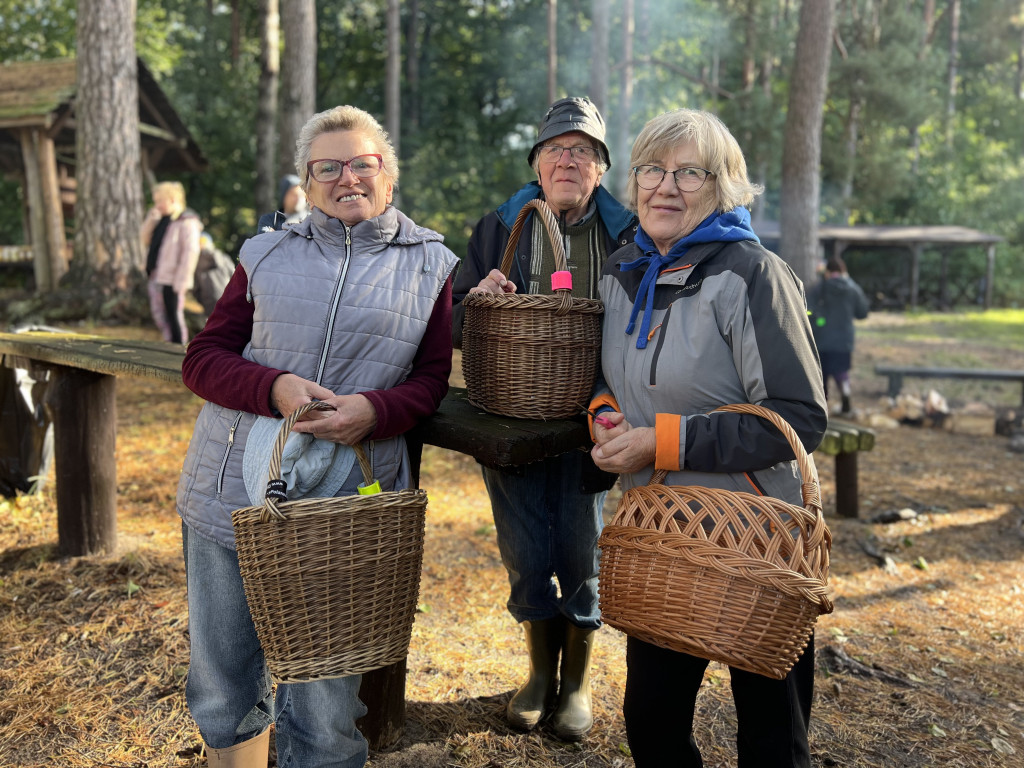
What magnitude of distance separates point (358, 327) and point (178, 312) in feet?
21.6

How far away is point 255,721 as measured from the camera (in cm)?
211

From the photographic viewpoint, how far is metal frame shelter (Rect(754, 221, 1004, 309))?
25.5m

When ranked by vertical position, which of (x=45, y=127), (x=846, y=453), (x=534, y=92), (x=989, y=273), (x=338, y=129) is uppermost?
(x=534, y=92)

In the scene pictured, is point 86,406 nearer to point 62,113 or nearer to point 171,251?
point 171,251

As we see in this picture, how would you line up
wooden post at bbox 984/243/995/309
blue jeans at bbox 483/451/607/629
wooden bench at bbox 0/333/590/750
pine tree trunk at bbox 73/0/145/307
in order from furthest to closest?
wooden post at bbox 984/243/995/309 → pine tree trunk at bbox 73/0/145/307 → wooden bench at bbox 0/333/590/750 → blue jeans at bbox 483/451/607/629

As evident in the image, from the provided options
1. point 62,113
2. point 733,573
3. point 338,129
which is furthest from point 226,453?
point 62,113

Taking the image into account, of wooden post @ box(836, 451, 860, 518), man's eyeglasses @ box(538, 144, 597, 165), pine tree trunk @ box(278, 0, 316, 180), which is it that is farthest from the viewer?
pine tree trunk @ box(278, 0, 316, 180)

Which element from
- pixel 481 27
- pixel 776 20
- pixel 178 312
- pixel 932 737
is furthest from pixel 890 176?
pixel 932 737

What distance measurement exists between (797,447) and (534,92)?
27.6 meters

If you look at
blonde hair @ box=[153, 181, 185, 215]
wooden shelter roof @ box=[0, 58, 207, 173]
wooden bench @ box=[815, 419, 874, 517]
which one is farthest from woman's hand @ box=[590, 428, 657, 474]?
wooden shelter roof @ box=[0, 58, 207, 173]

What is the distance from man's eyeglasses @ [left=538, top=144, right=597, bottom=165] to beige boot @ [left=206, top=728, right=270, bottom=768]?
1860 millimetres

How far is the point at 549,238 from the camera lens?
2.39 meters

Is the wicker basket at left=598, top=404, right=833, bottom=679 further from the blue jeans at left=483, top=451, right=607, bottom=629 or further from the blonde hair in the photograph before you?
the blonde hair

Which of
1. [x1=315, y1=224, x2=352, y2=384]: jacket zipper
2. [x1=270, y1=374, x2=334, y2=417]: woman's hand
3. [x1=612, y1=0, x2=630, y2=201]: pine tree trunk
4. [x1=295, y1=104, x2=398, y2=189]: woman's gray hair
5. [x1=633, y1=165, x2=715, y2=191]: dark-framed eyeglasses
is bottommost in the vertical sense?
[x1=270, y1=374, x2=334, y2=417]: woman's hand
